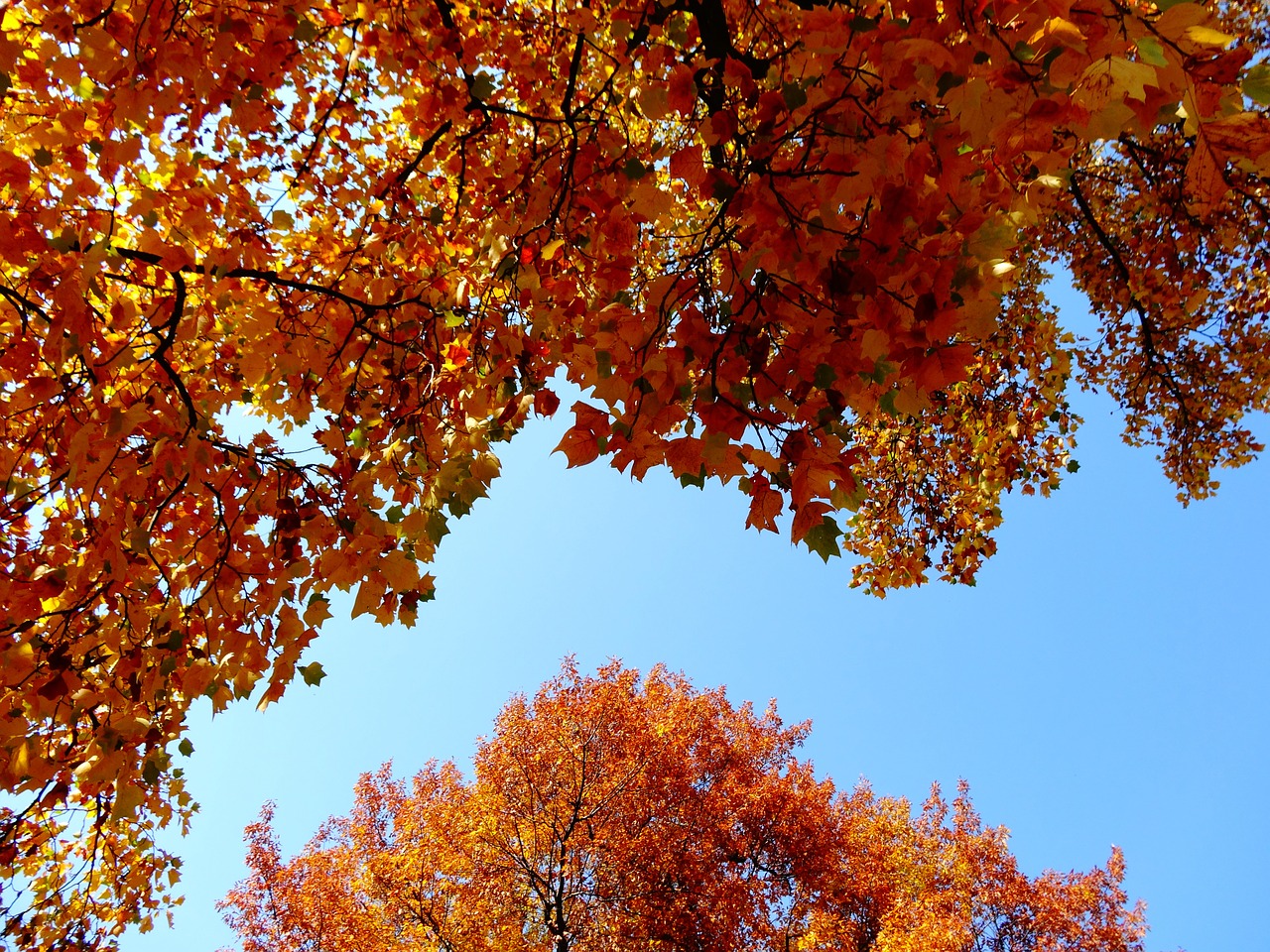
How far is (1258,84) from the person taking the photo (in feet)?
5.30

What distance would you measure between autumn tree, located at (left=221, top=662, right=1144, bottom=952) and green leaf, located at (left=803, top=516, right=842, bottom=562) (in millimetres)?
13208

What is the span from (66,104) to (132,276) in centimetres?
110

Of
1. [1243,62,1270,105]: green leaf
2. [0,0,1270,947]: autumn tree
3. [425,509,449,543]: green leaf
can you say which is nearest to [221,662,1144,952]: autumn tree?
[0,0,1270,947]: autumn tree

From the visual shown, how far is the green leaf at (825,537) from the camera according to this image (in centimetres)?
248

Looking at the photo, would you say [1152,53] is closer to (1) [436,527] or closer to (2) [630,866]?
(1) [436,527]

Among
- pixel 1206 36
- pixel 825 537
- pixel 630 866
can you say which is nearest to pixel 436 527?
pixel 825 537

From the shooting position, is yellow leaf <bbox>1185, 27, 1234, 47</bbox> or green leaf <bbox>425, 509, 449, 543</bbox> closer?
yellow leaf <bbox>1185, 27, 1234, 47</bbox>

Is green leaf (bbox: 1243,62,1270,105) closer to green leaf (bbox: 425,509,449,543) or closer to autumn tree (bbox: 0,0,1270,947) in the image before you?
autumn tree (bbox: 0,0,1270,947)

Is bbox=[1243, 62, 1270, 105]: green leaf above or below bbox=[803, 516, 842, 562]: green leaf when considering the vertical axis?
above

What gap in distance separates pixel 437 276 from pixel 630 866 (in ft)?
45.0

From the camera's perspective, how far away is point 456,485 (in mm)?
3201

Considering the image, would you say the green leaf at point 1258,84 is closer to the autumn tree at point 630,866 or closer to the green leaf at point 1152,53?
the green leaf at point 1152,53

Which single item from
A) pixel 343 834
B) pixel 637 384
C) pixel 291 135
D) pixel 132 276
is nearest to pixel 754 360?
A: pixel 637 384

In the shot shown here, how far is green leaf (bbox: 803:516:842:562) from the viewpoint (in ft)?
8.13
